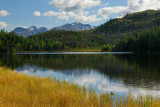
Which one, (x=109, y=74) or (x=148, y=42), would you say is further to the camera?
(x=148, y=42)

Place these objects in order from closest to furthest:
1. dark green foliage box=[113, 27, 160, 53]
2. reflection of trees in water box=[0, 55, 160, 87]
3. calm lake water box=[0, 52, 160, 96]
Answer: calm lake water box=[0, 52, 160, 96] → reflection of trees in water box=[0, 55, 160, 87] → dark green foliage box=[113, 27, 160, 53]

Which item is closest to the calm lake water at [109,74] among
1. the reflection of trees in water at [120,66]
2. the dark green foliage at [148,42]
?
the reflection of trees in water at [120,66]

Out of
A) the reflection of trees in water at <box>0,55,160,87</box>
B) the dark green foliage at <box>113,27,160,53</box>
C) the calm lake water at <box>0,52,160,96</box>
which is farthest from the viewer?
the dark green foliage at <box>113,27,160,53</box>

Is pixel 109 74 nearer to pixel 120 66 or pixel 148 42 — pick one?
pixel 120 66

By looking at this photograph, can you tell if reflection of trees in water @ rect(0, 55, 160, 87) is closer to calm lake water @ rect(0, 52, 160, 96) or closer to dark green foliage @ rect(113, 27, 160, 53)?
calm lake water @ rect(0, 52, 160, 96)

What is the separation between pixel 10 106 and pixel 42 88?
7080 mm

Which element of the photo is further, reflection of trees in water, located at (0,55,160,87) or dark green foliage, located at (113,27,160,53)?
dark green foliage, located at (113,27,160,53)

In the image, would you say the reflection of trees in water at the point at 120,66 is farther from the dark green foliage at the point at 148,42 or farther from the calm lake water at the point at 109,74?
the dark green foliage at the point at 148,42

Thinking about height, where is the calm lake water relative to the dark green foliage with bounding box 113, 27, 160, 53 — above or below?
below

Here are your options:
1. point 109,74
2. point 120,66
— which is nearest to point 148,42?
point 120,66

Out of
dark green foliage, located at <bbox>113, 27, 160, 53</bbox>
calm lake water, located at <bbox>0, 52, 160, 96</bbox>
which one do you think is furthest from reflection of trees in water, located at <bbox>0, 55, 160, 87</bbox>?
dark green foliage, located at <bbox>113, 27, 160, 53</bbox>

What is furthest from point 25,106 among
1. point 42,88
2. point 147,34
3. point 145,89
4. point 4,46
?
point 4,46

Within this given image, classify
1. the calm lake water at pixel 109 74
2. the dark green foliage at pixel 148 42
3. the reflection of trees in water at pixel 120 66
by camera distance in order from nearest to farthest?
the calm lake water at pixel 109 74, the reflection of trees in water at pixel 120 66, the dark green foliage at pixel 148 42

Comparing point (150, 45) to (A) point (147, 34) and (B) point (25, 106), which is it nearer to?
(A) point (147, 34)
